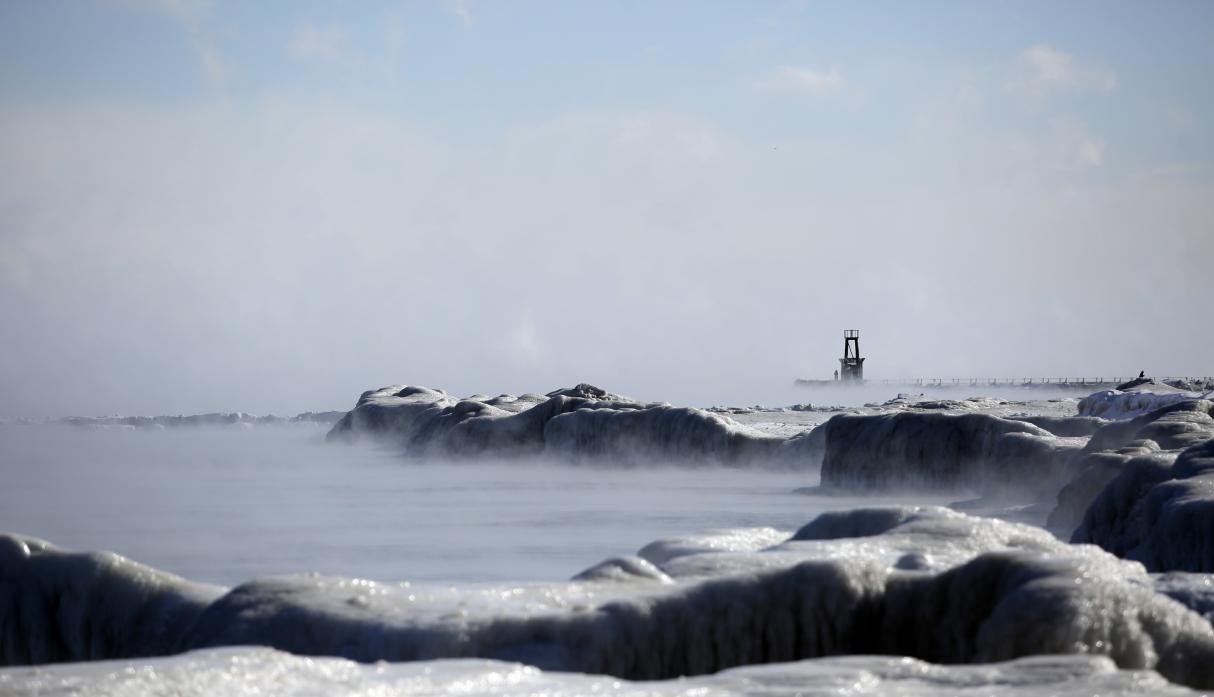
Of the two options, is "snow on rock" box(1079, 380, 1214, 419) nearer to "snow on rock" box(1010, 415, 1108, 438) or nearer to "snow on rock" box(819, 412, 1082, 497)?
"snow on rock" box(1010, 415, 1108, 438)

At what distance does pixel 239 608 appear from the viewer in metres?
9.59

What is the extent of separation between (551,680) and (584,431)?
3560 centimetres

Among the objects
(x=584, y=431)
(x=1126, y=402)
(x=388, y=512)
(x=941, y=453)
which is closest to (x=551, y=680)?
(x=941, y=453)

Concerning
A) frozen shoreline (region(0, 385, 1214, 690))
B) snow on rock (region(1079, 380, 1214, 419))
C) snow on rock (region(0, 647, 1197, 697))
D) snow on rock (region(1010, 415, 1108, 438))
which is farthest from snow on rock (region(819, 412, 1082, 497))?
A: snow on rock (region(0, 647, 1197, 697))

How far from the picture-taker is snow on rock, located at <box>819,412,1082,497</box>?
25938 mm

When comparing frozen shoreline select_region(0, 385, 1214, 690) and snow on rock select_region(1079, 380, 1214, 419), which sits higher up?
snow on rock select_region(1079, 380, 1214, 419)

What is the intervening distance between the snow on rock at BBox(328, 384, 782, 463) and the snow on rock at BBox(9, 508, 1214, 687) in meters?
28.0

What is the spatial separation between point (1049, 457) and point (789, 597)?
687 inches

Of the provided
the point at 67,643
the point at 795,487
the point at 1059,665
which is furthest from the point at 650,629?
the point at 795,487

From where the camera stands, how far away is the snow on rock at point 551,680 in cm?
650

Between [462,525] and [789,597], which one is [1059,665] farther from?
[462,525]

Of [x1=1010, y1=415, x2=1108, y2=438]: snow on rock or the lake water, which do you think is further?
[x1=1010, y1=415, x2=1108, y2=438]: snow on rock

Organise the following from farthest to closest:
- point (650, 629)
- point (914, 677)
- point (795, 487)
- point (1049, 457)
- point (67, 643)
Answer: point (795, 487) → point (1049, 457) → point (67, 643) → point (650, 629) → point (914, 677)

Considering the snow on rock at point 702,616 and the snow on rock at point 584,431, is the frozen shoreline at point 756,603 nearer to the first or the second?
the snow on rock at point 702,616
